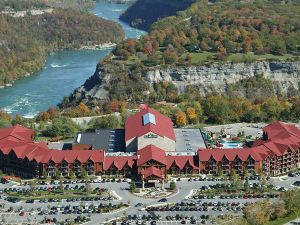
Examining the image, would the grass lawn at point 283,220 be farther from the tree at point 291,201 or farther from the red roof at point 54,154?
the red roof at point 54,154

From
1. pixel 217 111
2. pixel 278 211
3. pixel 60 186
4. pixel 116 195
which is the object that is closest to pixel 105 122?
pixel 217 111

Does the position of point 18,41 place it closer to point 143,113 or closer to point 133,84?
point 133,84

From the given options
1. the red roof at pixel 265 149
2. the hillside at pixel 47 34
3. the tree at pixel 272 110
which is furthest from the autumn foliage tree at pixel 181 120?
the hillside at pixel 47 34

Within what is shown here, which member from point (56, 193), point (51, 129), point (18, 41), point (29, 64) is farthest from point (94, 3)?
point (56, 193)

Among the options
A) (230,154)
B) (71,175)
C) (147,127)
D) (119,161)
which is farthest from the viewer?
(147,127)

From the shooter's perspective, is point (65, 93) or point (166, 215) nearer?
point (166, 215)

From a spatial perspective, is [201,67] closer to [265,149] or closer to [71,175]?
[265,149]
